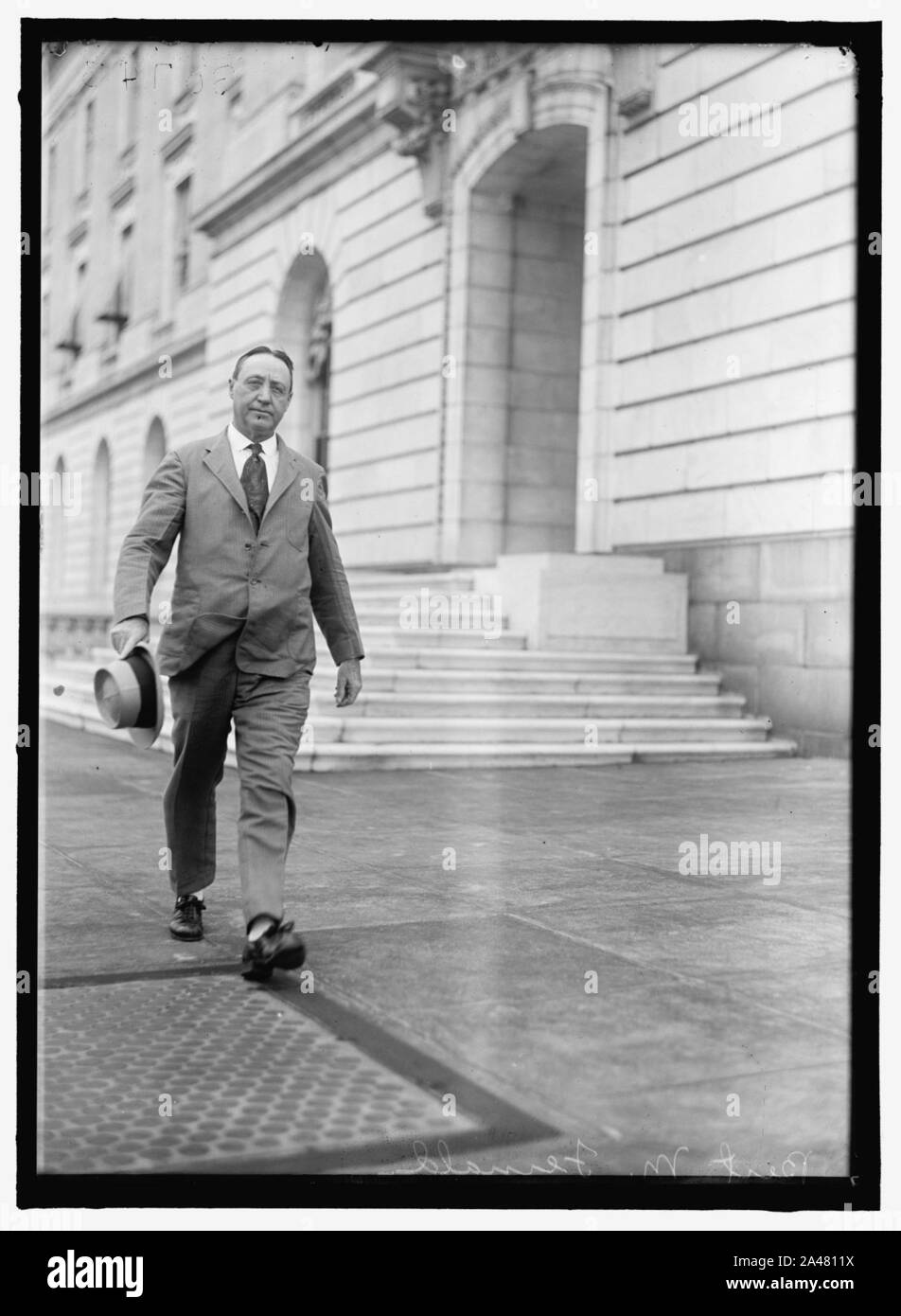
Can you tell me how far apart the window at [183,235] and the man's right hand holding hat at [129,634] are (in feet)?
67.5

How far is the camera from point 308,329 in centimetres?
2153

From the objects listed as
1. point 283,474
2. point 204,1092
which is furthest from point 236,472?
point 204,1092

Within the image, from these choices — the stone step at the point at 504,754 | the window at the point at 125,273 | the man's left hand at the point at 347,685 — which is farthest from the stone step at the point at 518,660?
the window at the point at 125,273

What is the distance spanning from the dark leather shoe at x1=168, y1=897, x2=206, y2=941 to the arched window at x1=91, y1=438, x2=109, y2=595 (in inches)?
1108

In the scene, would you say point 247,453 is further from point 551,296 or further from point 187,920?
point 551,296

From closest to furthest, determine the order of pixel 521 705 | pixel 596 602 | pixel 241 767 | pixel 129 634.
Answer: pixel 129 634
pixel 241 767
pixel 521 705
pixel 596 602

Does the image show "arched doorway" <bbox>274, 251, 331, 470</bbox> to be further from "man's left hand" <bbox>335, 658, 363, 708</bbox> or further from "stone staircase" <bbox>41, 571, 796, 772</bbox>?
"man's left hand" <bbox>335, 658, 363, 708</bbox>

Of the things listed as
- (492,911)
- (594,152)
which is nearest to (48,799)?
(492,911)

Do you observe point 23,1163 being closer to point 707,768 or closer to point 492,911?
point 492,911

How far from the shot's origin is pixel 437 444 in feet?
55.3

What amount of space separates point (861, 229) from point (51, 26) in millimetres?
2273

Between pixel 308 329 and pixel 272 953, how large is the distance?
18.4m

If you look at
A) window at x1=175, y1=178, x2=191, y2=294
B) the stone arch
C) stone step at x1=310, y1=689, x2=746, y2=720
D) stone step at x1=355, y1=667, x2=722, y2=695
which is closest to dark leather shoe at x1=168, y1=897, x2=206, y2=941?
stone step at x1=310, y1=689, x2=746, y2=720

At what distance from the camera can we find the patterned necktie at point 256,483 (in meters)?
4.65
